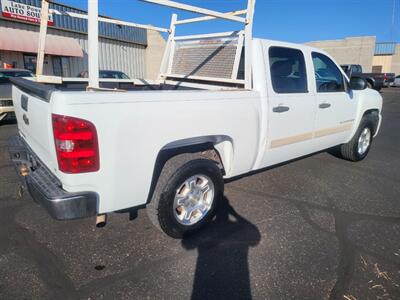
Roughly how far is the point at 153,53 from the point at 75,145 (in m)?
25.6

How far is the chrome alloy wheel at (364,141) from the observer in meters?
5.48

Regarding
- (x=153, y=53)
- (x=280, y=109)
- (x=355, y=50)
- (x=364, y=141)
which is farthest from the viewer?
(x=355, y=50)

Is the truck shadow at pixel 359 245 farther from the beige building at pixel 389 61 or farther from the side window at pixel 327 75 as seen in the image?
the beige building at pixel 389 61

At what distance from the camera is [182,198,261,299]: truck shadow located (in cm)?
241

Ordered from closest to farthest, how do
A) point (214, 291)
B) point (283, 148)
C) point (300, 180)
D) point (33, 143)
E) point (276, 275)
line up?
1. point (214, 291)
2. point (276, 275)
3. point (33, 143)
4. point (283, 148)
5. point (300, 180)

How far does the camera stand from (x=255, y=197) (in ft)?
13.4

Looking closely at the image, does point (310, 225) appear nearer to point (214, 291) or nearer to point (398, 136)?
point (214, 291)

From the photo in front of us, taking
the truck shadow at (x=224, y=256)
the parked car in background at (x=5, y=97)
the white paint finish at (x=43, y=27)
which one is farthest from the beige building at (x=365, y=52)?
the truck shadow at (x=224, y=256)

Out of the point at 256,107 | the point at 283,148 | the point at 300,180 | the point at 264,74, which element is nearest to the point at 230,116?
the point at 256,107

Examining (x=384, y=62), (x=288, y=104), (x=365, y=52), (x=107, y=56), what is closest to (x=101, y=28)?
(x=107, y=56)

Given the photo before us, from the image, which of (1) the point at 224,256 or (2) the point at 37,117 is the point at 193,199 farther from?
(2) the point at 37,117

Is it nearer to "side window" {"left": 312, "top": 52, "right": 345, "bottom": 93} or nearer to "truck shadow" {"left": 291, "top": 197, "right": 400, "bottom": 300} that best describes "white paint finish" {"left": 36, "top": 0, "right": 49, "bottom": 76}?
"side window" {"left": 312, "top": 52, "right": 345, "bottom": 93}

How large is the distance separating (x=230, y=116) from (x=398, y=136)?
7.33 metres

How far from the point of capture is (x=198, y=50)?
14.9 ft
